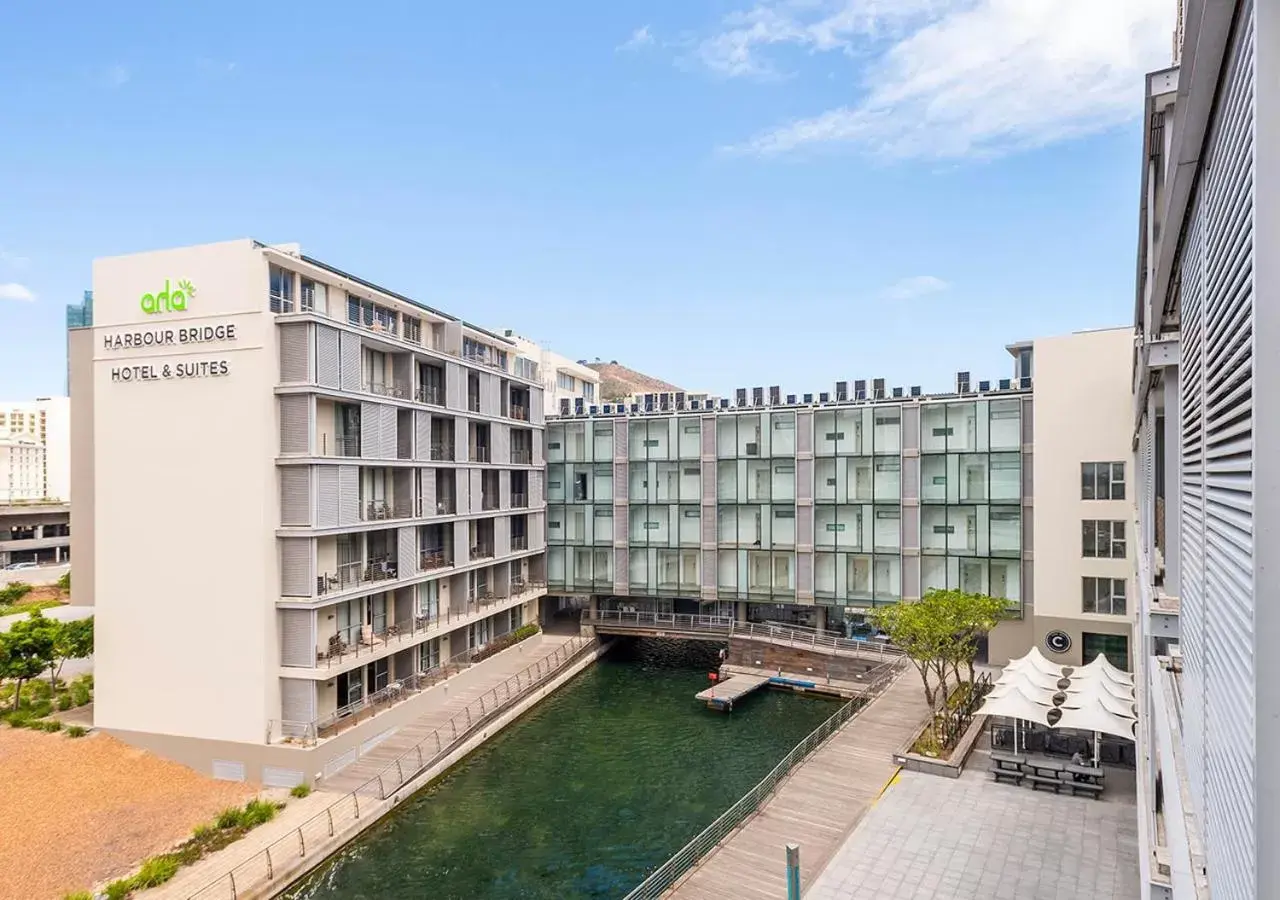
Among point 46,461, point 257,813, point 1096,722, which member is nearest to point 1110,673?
point 1096,722

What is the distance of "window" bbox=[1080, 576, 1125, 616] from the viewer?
3419 cm

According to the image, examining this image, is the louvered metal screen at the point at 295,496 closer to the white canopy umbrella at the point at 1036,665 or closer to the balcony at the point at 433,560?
the balcony at the point at 433,560

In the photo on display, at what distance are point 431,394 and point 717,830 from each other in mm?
22007

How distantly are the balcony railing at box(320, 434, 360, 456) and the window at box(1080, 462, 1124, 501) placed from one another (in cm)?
2967

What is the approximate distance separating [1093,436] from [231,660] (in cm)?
3432

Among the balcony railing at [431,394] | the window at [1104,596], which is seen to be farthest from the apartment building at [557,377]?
the window at [1104,596]

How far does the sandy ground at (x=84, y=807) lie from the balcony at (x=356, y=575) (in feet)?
21.9

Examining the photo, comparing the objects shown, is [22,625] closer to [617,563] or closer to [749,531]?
[617,563]

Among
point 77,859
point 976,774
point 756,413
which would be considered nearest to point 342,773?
point 77,859

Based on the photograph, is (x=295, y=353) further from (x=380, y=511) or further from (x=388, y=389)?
(x=380, y=511)

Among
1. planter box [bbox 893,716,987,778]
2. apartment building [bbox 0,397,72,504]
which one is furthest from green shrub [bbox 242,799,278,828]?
apartment building [bbox 0,397,72,504]

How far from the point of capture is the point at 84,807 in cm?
2328

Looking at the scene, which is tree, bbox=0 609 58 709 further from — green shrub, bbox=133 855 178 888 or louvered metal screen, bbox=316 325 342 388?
louvered metal screen, bbox=316 325 342 388

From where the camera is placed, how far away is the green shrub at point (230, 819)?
2261 centimetres
